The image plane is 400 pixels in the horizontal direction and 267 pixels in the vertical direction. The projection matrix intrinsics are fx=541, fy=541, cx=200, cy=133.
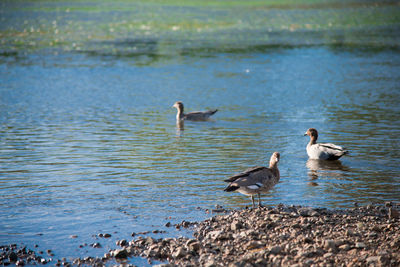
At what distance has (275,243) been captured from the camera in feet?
37.2

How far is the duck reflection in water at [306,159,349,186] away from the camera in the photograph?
17.5m

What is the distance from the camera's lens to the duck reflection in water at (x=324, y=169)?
57.6 ft

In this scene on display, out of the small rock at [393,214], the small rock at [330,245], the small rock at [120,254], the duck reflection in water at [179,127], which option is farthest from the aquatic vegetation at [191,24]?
the small rock at [330,245]

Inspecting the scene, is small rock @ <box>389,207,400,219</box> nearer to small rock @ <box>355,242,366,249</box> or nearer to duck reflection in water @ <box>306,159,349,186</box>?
small rock @ <box>355,242,366,249</box>

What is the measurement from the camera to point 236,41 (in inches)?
2389

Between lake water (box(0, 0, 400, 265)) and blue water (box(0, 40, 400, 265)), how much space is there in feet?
0.21

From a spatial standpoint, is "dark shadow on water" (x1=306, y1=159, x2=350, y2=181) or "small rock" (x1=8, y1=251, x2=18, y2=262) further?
"dark shadow on water" (x1=306, y1=159, x2=350, y2=181)

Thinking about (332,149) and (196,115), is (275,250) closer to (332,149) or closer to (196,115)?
(332,149)

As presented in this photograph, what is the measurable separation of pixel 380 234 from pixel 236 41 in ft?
166

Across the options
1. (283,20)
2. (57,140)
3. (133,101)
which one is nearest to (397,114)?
(133,101)

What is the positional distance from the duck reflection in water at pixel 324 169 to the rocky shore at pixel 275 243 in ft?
13.3

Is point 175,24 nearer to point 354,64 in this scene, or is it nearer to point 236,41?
point 236,41

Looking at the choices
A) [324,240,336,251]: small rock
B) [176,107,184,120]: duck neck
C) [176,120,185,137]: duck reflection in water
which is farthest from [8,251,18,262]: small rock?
[176,107,184,120]: duck neck

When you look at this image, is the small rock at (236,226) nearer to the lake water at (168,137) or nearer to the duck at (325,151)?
the lake water at (168,137)
